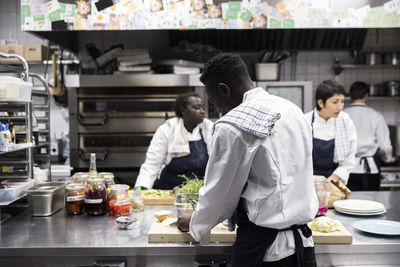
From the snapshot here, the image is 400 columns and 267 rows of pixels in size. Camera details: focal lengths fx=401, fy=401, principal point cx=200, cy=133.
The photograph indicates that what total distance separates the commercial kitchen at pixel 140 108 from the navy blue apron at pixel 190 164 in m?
0.04

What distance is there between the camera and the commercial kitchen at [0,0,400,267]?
196 centimetres

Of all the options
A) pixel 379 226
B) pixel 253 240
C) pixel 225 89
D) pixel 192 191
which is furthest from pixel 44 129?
pixel 379 226

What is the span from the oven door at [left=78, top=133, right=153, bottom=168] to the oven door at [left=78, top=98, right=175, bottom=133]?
7cm

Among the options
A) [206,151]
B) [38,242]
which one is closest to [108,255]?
[38,242]

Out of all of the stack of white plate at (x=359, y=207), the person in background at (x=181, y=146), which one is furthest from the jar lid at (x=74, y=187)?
the stack of white plate at (x=359, y=207)

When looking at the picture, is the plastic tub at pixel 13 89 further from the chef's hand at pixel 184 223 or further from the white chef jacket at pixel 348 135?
the white chef jacket at pixel 348 135

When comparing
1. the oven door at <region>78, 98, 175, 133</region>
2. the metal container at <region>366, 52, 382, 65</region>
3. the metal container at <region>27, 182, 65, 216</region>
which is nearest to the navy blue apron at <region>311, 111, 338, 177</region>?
the oven door at <region>78, 98, 175, 133</region>

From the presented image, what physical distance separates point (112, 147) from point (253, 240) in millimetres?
3080

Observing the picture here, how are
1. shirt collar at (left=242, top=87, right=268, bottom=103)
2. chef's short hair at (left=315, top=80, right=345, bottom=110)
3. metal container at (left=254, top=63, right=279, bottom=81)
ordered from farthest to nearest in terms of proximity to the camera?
metal container at (left=254, top=63, right=279, bottom=81) < chef's short hair at (left=315, top=80, right=345, bottom=110) < shirt collar at (left=242, top=87, right=268, bottom=103)

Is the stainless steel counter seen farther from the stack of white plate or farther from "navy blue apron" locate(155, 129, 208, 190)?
"navy blue apron" locate(155, 129, 208, 190)

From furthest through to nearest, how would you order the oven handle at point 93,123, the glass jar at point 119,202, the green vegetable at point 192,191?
the oven handle at point 93,123, the glass jar at point 119,202, the green vegetable at point 192,191

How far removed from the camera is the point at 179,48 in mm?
4641

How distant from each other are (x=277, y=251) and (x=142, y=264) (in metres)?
0.69

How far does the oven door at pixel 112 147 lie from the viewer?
4434mm
